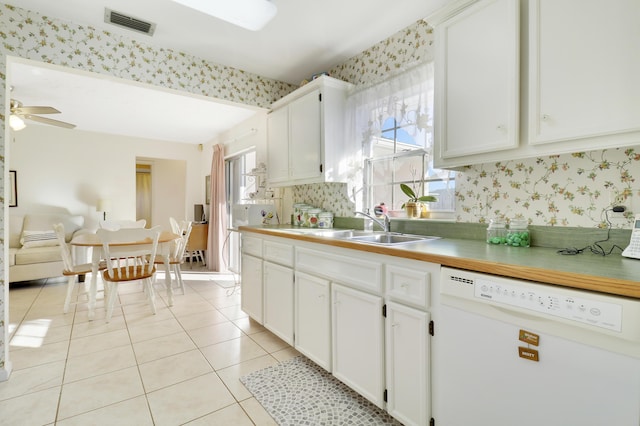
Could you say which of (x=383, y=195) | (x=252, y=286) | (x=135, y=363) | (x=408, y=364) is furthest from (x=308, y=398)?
(x=383, y=195)

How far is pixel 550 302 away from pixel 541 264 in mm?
155

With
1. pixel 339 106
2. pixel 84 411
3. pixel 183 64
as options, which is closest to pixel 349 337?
pixel 84 411

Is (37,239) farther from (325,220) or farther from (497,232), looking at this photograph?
(497,232)

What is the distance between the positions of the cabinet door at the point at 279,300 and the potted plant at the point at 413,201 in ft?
3.15

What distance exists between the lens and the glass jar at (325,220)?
284cm

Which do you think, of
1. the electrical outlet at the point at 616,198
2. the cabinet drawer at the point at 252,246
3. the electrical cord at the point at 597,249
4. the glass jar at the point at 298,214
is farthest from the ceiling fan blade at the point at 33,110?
the electrical outlet at the point at 616,198

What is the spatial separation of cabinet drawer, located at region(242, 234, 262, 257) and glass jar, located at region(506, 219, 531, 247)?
6.07 ft

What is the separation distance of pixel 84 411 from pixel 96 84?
321cm

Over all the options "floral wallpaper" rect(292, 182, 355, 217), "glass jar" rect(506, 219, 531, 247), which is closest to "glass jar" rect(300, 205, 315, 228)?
"floral wallpaper" rect(292, 182, 355, 217)

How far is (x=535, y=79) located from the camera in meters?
1.35

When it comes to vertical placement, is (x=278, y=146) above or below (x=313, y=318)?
above

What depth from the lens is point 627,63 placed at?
3.72 feet

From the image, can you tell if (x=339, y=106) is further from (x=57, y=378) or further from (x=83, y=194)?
(x=83, y=194)

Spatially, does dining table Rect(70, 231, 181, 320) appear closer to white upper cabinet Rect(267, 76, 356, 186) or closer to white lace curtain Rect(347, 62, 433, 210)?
white upper cabinet Rect(267, 76, 356, 186)
